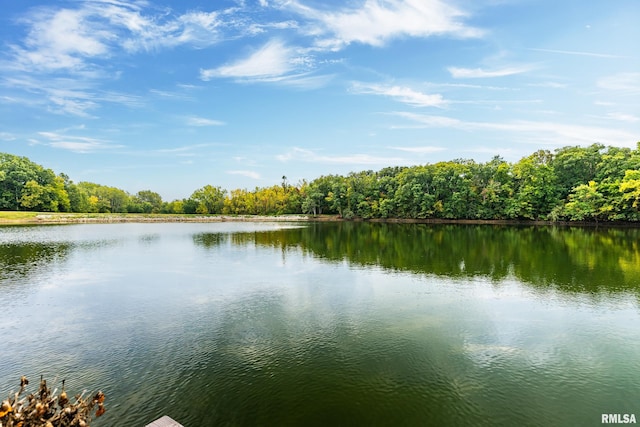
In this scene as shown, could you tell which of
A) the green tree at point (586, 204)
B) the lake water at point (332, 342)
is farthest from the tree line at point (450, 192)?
the lake water at point (332, 342)

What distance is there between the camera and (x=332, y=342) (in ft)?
33.4

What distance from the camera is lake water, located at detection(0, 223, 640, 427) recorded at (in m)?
7.05

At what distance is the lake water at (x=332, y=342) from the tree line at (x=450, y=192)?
43488 millimetres

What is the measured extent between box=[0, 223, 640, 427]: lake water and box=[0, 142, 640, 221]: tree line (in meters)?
43.5

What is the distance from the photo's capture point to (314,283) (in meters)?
17.7

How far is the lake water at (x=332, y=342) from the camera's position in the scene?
278 inches

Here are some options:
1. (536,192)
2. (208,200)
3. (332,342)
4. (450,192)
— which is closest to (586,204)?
(536,192)

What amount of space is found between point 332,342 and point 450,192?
235ft

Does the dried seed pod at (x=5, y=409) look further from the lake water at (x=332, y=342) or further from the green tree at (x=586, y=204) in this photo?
the green tree at (x=586, y=204)

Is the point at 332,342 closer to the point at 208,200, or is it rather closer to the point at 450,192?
the point at 450,192

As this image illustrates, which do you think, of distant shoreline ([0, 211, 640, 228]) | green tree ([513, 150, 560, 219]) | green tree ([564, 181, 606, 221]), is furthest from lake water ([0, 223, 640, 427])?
distant shoreline ([0, 211, 640, 228])

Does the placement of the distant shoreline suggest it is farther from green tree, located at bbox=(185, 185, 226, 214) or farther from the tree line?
green tree, located at bbox=(185, 185, 226, 214)

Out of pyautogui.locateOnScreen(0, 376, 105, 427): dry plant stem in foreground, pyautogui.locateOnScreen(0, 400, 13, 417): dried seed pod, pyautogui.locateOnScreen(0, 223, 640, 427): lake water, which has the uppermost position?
pyautogui.locateOnScreen(0, 400, 13, 417): dried seed pod

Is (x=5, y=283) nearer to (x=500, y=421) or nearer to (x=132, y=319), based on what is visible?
(x=132, y=319)
